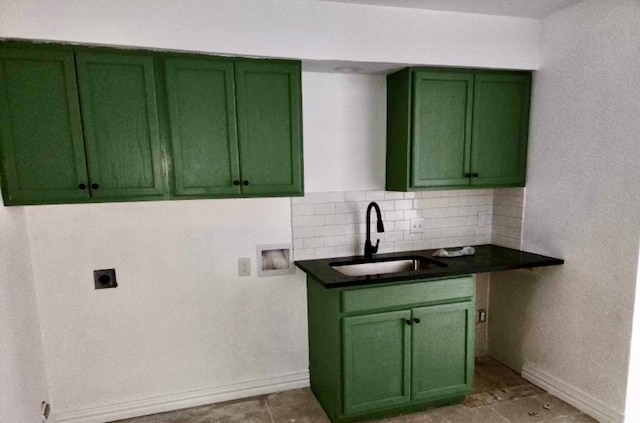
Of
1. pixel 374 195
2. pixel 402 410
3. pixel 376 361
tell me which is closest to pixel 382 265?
pixel 374 195

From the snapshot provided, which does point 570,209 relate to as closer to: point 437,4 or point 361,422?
point 437,4

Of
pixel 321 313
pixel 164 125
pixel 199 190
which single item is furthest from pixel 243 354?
pixel 164 125

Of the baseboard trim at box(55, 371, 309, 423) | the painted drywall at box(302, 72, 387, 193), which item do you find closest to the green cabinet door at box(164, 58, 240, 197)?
the painted drywall at box(302, 72, 387, 193)

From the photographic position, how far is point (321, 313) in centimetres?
237

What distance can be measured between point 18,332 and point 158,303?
0.69 meters

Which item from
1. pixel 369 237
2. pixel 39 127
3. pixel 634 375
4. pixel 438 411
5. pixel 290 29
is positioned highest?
pixel 290 29

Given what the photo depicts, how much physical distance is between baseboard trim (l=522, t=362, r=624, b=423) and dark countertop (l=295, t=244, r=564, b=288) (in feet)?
2.68

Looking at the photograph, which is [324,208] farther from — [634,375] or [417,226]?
[634,375]

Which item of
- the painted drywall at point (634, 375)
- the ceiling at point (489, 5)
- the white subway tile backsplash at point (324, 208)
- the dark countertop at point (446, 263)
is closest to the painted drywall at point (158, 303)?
the white subway tile backsplash at point (324, 208)

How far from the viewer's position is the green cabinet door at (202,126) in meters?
2.04

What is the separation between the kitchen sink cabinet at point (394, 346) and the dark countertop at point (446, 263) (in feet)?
0.17

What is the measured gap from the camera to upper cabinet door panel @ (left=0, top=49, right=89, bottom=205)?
1.85 metres

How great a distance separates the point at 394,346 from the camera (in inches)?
87.4

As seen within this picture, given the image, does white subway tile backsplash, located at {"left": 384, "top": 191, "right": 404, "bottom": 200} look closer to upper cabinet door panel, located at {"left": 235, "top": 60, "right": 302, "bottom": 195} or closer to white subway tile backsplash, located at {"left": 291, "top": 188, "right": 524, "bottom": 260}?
white subway tile backsplash, located at {"left": 291, "top": 188, "right": 524, "bottom": 260}
